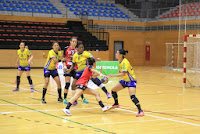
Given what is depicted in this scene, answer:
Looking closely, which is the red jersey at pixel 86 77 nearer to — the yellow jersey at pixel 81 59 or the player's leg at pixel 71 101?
the player's leg at pixel 71 101

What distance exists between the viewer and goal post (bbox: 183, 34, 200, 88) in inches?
604

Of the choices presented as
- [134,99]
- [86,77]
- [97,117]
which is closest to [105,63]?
[86,77]

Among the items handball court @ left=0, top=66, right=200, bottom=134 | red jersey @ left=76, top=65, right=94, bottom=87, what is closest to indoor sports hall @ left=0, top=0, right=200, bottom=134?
handball court @ left=0, top=66, right=200, bottom=134

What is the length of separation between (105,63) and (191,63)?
17.9 feet

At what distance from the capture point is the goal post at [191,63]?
15344 millimetres

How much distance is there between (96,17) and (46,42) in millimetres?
7462

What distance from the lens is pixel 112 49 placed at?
34719mm

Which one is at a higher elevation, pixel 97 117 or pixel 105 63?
pixel 105 63

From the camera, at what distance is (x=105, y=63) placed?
21.0 metres

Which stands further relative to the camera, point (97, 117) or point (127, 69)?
point (127, 69)

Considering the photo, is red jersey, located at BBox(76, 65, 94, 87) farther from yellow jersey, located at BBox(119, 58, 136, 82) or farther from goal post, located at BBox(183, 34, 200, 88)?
goal post, located at BBox(183, 34, 200, 88)

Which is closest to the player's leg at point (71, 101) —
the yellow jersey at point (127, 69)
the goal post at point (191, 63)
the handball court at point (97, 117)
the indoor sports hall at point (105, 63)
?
the indoor sports hall at point (105, 63)

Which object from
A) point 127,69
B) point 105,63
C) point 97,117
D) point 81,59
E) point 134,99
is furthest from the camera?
point 105,63

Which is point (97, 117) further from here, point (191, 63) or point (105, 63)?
point (191, 63)
